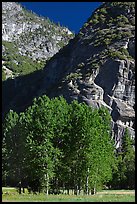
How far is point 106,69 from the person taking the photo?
11919cm

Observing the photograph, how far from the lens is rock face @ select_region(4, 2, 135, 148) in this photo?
11175 centimetres

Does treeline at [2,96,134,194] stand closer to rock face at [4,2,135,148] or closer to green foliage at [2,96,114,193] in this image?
green foliage at [2,96,114,193]

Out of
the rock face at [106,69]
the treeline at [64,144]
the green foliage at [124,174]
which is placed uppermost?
the rock face at [106,69]

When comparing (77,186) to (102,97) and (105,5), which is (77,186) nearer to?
(102,97)

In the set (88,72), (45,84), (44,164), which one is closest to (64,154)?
(44,164)

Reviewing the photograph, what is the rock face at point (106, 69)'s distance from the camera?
112m

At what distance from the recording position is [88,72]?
120 m

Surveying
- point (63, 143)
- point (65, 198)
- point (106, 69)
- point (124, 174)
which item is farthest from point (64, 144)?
point (106, 69)

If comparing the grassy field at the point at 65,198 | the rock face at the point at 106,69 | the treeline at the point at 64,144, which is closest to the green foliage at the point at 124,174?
the rock face at the point at 106,69

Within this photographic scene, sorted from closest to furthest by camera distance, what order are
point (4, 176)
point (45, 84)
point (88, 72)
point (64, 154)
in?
1. point (64, 154)
2. point (4, 176)
3. point (88, 72)
4. point (45, 84)

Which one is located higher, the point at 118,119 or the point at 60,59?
the point at 60,59

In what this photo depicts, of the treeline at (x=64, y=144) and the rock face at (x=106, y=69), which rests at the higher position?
the rock face at (x=106, y=69)

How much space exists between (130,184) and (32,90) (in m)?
93.4

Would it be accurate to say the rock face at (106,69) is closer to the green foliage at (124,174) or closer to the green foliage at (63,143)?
the green foliage at (124,174)
